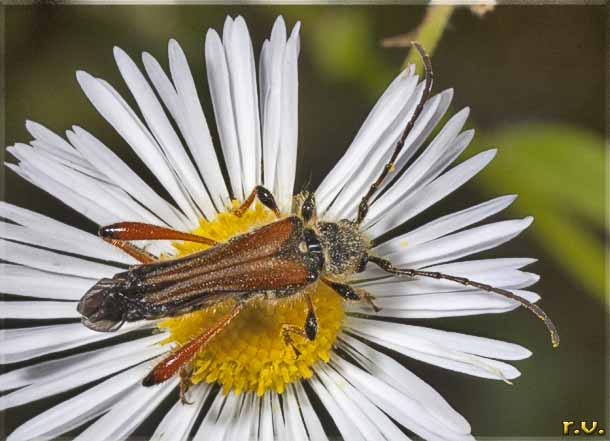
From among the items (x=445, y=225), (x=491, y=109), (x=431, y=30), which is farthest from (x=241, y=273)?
(x=491, y=109)

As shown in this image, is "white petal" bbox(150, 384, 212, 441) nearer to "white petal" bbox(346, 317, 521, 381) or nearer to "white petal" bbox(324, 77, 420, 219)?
"white petal" bbox(346, 317, 521, 381)

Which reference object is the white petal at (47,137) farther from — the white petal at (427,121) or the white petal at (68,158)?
the white petal at (427,121)

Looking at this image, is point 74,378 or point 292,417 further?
point 292,417

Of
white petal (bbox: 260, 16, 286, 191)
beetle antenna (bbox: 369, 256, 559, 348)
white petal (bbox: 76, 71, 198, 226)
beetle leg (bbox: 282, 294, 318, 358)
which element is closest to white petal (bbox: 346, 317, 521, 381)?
beetle antenna (bbox: 369, 256, 559, 348)

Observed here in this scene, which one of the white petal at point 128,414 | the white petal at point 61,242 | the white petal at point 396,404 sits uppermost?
the white petal at point 61,242

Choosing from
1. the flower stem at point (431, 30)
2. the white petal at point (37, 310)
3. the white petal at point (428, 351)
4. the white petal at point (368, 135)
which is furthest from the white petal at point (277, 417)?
the flower stem at point (431, 30)

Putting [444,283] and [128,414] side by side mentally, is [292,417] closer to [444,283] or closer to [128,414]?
[128,414]

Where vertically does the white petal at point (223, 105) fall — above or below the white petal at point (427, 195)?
above
